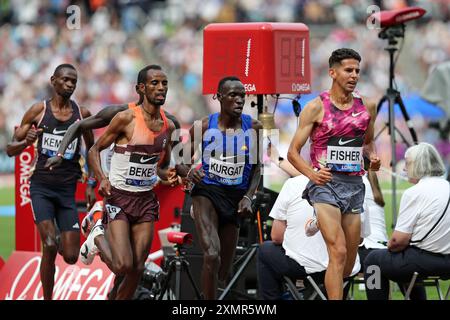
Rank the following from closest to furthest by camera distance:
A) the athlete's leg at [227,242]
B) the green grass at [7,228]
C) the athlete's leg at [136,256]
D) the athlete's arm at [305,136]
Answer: the athlete's arm at [305,136] → the athlete's leg at [136,256] → the athlete's leg at [227,242] → the green grass at [7,228]

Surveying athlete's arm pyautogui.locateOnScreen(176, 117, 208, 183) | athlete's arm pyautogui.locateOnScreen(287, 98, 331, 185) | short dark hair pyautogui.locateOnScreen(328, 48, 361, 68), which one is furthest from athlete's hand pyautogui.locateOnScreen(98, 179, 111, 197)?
short dark hair pyautogui.locateOnScreen(328, 48, 361, 68)

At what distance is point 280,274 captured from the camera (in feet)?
33.4

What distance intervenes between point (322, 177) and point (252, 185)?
1.09 metres

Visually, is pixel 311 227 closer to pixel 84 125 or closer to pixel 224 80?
pixel 224 80

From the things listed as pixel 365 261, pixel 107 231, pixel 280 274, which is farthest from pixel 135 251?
pixel 365 261

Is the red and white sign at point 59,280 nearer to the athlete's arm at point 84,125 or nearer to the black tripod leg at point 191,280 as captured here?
the black tripod leg at point 191,280

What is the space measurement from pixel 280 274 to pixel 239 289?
136 centimetres

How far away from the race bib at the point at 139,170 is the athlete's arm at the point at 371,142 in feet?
5.78

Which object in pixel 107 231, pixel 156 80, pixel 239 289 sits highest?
pixel 156 80

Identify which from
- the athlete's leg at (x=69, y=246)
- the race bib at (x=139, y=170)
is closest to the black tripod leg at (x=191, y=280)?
the race bib at (x=139, y=170)

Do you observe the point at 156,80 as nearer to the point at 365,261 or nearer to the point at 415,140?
the point at 365,261

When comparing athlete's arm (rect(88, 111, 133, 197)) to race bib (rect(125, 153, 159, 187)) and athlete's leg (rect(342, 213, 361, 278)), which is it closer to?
race bib (rect(125, 153, 159, 187))

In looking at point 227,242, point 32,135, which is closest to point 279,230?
point 227,242

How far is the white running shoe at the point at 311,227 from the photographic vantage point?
31.6ft
